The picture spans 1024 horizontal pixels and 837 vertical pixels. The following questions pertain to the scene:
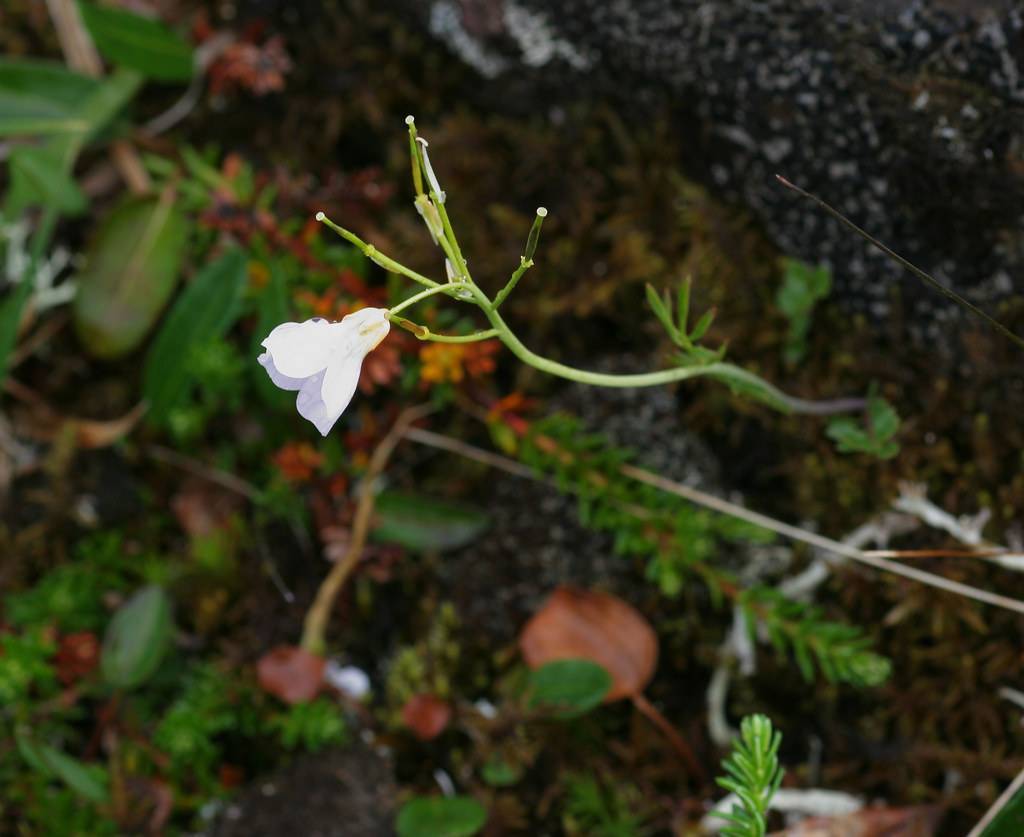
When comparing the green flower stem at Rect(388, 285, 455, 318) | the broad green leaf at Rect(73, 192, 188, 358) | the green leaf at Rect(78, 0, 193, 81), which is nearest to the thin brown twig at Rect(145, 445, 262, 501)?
the broad green leaf at Rect(73, 192, 188, 358)

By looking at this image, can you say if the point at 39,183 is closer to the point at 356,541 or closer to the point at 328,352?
the point at 356,541

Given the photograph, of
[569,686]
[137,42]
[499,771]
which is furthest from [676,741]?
[137,42]

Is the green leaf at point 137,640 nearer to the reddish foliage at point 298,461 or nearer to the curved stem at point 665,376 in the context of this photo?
the reddish foliage at point 298,461

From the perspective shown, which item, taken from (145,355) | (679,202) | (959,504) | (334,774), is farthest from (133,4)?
(959,504)

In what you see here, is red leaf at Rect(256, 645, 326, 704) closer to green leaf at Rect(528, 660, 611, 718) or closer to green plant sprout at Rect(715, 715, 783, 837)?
green leaf at Rect(528, 660, 611, 718)

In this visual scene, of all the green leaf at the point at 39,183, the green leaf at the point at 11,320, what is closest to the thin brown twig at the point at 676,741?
the green leaf at the point at 11,320

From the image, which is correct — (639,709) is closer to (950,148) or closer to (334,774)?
(334,774)
